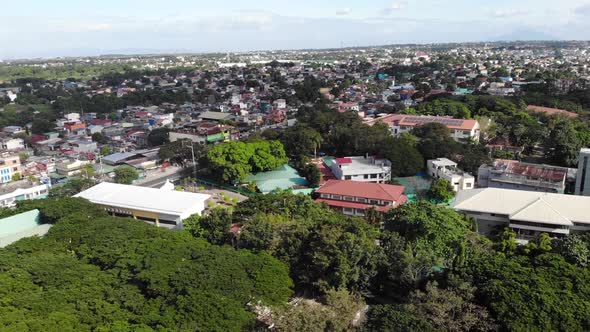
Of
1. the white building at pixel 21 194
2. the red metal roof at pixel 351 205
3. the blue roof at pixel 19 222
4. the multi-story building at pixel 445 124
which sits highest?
the multi-story building at pixel 445 124

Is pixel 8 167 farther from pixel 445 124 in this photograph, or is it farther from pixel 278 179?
pixel 445 124

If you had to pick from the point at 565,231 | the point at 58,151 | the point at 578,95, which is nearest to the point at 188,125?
the point at 58,151

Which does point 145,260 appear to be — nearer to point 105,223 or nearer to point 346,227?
point 105,223

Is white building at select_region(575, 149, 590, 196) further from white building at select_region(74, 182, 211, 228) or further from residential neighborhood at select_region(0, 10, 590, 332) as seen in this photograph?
white building at select_region(74, 182, 211, 228)

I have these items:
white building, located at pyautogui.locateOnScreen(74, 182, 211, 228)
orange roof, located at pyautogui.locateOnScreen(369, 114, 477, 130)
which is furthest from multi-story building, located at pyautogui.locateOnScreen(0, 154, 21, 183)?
orange roof, located at pyautogui.locateOnScreen(369, 114, 477, 130)

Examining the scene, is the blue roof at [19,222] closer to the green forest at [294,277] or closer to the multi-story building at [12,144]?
the green forest at [294,277]

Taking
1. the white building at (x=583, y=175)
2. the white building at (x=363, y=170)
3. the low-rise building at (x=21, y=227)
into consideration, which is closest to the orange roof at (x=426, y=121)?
the white building at (x=363, y=170)

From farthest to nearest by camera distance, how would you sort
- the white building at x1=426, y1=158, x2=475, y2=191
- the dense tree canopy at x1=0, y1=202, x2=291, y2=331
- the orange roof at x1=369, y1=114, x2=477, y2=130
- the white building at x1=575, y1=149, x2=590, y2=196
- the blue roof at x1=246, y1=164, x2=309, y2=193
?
the orange roof at x1=369, y1=114, x2=477, y2=130
the blue roof at x1=246, y1=164, x2=309, y2=193
the white building at x1=426, y1=158, x2=475, y2=191
the white building at x1=575, y1=149, x2=590, y2=196
the dense tree canopy at x1=0, y1=202, x2=291, y2=331
